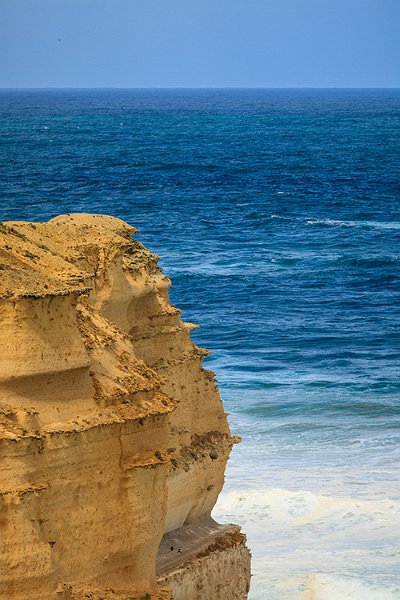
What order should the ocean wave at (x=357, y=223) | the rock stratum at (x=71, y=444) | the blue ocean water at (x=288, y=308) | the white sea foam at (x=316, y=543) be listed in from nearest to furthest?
the rock stratum at (x=71, y=444), the white sea foam at (x=316, y=543), the blue ocean water at (x=288, y=308), the ocean wave at (x=357, y=223)

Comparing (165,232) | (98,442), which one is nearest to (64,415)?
(98,442)

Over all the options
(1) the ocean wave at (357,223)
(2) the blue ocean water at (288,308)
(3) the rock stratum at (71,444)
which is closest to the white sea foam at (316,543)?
(2) the blue ocean water at (288,308)

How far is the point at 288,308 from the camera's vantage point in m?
54.5

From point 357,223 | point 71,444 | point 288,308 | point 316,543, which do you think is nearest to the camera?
point 71,444

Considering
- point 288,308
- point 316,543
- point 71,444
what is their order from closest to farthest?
point 71,444
point 316,543
point 288,308

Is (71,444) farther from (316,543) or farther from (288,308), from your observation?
(288,308)

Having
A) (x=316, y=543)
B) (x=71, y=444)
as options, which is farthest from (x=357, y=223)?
(x=71, y=444)

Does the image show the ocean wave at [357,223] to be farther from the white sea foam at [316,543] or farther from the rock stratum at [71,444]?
the rock stratum at [71,444]

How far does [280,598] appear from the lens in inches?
981

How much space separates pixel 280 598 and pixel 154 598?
34.3ft

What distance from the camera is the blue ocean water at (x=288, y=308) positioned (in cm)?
2858

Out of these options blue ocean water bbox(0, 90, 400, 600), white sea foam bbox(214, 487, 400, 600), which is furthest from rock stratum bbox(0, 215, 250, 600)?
blue ocean water bbox(0, 90, 400, 600)

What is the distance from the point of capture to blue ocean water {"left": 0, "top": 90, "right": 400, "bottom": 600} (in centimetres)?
2858

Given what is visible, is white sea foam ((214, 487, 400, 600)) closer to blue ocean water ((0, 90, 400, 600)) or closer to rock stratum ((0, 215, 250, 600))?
blue ocean water ((0, 90, 400, 600))
